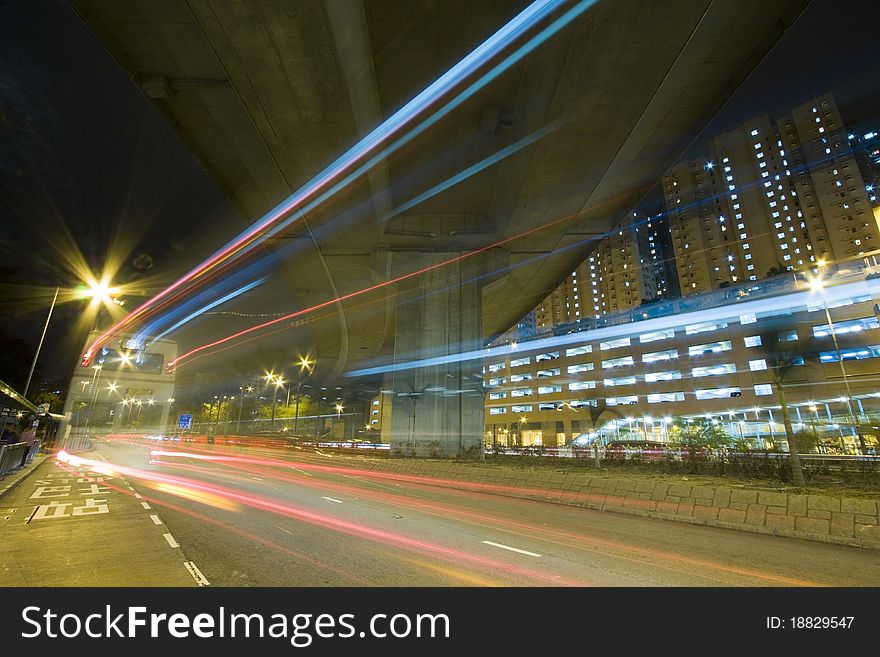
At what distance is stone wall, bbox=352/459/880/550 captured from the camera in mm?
7820

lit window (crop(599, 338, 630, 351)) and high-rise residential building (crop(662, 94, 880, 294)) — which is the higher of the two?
high-rise residential building (crop(662, 94, 880, 294))

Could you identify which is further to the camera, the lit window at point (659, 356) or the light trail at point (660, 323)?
the lit window at point (659, 356)

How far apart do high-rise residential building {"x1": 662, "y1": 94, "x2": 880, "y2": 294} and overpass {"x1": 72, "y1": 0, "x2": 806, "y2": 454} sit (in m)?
95.5

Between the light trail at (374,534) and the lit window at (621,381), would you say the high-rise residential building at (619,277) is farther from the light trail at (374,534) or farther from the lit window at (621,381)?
the light trail at (374,534)

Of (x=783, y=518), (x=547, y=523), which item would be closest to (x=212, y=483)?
(x=547, y=523)

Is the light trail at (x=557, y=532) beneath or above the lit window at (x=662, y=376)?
beneath

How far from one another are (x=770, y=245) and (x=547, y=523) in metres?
138

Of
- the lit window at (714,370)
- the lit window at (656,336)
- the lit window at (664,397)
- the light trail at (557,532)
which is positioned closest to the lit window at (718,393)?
the lit window at (714,370)

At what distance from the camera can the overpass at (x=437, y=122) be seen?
14008 mm

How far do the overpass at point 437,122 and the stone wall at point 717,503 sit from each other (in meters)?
11.1

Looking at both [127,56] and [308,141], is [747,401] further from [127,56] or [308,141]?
[127,56]

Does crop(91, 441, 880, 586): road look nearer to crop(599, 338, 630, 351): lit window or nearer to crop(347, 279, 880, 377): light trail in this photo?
crop(347, 279, 880, 377): light trail

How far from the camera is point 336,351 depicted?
70.6m

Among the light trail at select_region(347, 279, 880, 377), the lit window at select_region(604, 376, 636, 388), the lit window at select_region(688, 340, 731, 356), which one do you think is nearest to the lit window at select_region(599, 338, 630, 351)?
the light trail at select_region(347, 279, 880, 377)
